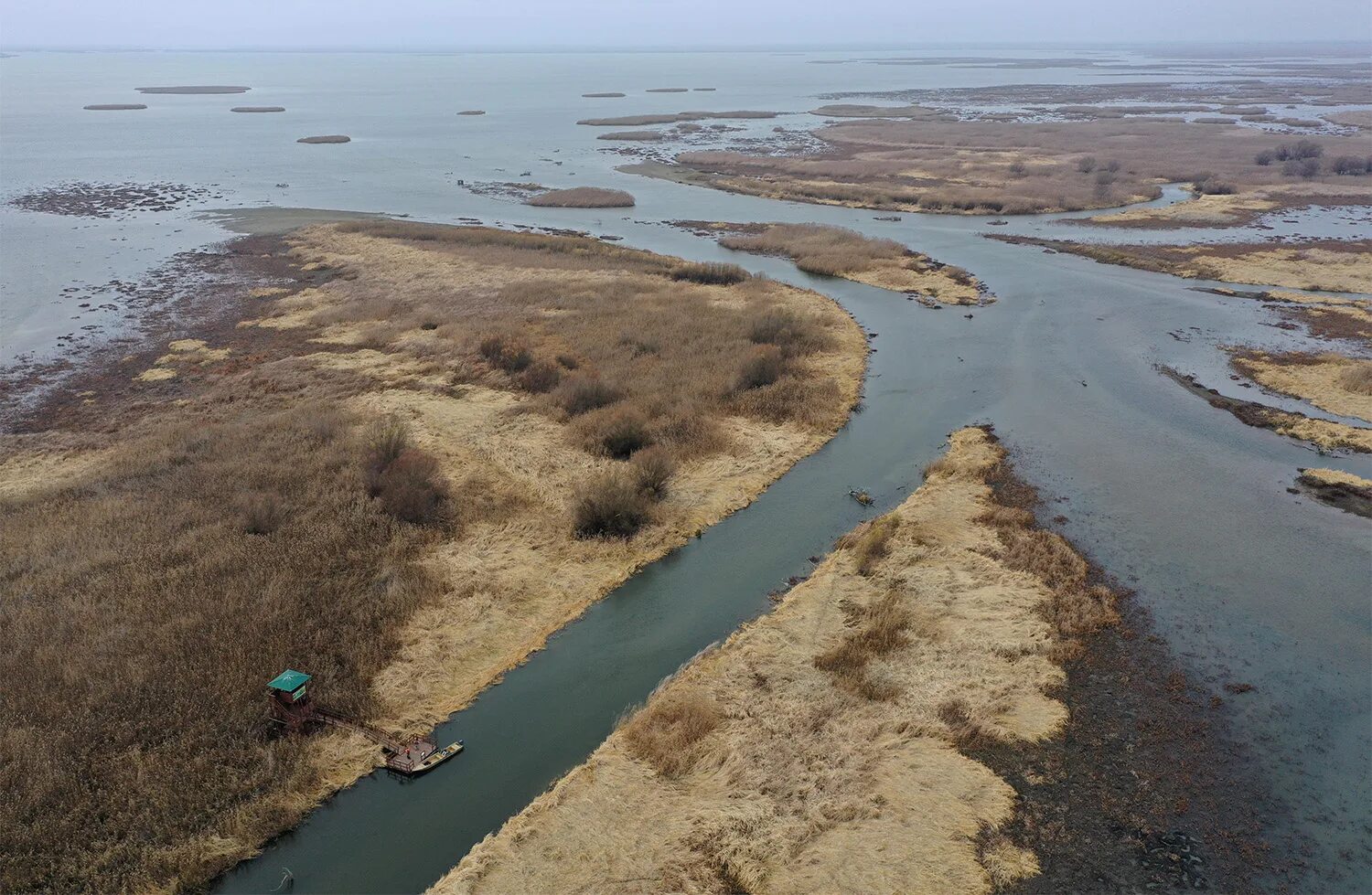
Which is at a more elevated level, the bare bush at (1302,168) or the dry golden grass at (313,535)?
the bare bush at (1302,168)

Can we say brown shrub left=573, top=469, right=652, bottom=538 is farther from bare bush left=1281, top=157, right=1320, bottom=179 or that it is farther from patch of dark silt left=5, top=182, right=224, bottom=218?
bare bush left=1281, top=157, right=1320, bottom=179

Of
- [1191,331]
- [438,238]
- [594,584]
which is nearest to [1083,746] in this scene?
[594,584]

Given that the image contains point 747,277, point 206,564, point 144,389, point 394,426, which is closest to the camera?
point 206,564

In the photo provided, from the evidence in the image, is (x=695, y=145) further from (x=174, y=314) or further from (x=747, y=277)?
(x=174, y=314)

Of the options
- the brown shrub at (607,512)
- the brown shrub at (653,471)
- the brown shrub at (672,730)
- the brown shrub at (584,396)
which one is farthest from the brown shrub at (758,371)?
the brown shrub at (672,730)

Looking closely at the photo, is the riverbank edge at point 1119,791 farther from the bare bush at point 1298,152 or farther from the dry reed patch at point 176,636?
the bare bush at point 1298,152

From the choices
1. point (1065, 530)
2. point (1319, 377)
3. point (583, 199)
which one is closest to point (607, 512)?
point (1065, 530)
